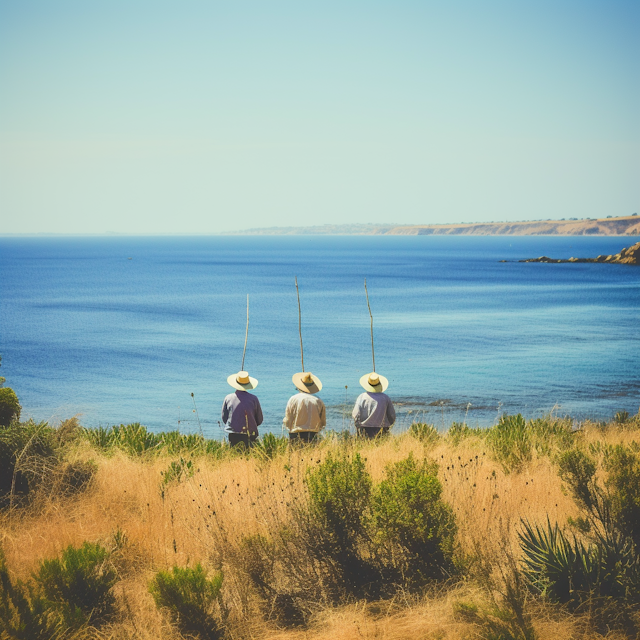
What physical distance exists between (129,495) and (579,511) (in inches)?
186

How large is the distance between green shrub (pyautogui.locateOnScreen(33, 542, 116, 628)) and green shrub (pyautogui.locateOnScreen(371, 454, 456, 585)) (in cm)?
217

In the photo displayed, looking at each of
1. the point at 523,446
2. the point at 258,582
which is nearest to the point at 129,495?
the point at 258,582

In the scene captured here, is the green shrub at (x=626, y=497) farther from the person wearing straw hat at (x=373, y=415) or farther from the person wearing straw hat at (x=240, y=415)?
the person wearing straw hat at (x=240, y=415)

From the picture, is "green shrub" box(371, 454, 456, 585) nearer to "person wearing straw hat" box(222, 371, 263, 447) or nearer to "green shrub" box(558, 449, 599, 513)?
"green shrub" box(558, 449, 599, 513)

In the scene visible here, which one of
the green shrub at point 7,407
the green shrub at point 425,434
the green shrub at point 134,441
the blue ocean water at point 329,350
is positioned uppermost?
the green shrub at point 7,407

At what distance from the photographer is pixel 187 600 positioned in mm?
4211

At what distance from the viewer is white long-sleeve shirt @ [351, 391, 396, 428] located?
9.67m

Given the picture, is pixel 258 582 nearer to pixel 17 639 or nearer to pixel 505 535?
pixel 17 639

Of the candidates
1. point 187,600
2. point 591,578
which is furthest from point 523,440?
point 187,600

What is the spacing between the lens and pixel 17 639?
3746 millimetres

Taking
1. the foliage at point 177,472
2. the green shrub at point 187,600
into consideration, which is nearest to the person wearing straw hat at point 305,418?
the foliage at point 177,472

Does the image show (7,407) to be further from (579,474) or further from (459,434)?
(459,434)

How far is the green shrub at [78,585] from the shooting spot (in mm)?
4434

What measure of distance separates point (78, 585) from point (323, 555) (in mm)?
1902
